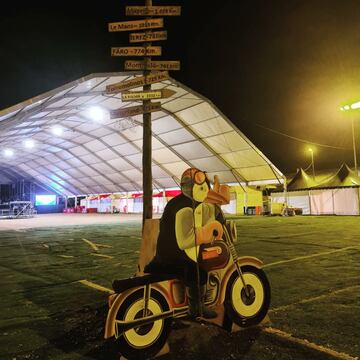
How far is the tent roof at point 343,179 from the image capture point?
87.9 feet

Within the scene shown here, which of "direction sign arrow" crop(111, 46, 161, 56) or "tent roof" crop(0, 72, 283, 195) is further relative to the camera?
"tent roof" crop(0, 72, 283, 195)

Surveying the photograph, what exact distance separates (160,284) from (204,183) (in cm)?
108

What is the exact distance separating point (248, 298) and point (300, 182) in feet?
90.6

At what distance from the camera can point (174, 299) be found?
10.7 ft

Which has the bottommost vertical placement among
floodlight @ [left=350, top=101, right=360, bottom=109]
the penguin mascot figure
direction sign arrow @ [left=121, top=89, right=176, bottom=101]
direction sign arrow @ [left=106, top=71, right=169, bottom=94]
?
the penguin mascot figure

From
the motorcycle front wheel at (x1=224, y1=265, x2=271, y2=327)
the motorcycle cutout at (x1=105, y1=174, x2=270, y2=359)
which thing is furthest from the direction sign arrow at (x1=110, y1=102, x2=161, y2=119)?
the motorcycle front wheel at (x1=224, y1=265, x2=271, y2=327)

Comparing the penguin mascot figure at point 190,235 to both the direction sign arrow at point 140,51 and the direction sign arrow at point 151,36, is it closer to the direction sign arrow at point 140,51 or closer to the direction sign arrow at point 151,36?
the direction sign arrow at point 140,51

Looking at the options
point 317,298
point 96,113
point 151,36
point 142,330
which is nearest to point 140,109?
point 151,36

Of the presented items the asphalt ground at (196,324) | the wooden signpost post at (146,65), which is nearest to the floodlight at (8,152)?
the asphalt ground at (196,324)

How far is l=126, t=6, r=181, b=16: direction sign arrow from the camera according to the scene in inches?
227

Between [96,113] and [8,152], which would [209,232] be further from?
[8,152]

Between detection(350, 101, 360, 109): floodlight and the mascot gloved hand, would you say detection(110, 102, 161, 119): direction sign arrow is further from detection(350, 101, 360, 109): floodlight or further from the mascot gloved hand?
detection(350, 101, 360, 109): floodlight

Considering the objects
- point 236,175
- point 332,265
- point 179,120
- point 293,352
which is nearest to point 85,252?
point 332,265

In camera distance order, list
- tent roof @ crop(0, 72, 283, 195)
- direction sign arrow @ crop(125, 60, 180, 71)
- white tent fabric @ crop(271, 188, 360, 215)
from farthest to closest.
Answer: white tent fabric @ crop(271, 188, 360, 215) → tent roof @ crop(0, 72, 283, 195) → direction sign arrow @ crop(125, 60, 180, 71)
